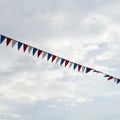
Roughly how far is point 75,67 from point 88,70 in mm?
1526

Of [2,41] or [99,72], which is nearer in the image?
[2,41]

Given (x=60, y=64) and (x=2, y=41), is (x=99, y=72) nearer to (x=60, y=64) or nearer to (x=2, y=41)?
(x=60, y=64)

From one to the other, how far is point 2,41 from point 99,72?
34.7 feet

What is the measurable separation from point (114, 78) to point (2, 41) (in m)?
13.3

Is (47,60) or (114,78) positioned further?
(114,78)

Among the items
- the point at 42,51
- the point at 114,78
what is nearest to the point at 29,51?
the point at 42,51

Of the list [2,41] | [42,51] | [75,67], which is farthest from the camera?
[75,67]

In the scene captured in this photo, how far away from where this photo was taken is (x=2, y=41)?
123ft

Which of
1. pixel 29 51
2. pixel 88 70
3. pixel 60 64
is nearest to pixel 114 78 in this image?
pixel 88 70

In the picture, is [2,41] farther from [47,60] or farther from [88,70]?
[88,70]

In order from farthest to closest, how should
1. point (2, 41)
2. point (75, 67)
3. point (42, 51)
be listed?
point (75, 67) < point (42, 51) < point (2, 41)

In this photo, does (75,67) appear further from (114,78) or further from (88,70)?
(114,78)

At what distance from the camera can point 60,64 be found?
41.7 m

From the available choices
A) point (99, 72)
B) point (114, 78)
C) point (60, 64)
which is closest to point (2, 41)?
point (60, 64)
